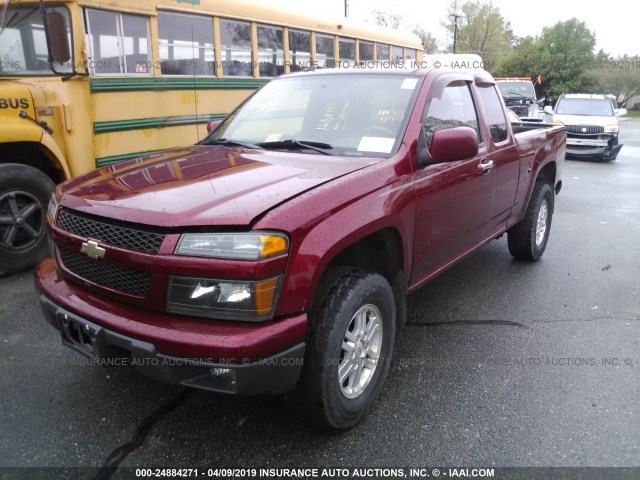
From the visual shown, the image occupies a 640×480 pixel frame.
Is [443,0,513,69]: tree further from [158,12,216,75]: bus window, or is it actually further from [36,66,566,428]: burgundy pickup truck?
[36,66,566,428]: burgundy pickup truck

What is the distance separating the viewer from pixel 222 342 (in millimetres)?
2055

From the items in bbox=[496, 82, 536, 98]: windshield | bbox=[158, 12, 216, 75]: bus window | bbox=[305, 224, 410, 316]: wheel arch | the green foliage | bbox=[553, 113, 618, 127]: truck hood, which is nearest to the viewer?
bbox=[305, 224, 410, 316]: wheel arch

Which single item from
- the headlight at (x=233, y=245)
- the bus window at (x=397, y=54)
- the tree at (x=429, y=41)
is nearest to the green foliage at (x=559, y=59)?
the tree at (x=429, y=41)

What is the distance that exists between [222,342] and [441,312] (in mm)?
2496

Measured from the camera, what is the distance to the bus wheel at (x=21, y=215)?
179 inches

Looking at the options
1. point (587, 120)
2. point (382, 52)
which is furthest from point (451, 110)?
point (587, 120)

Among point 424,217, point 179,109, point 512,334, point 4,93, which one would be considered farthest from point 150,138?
point 512,334

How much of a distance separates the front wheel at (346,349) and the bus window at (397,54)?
858 centimetres

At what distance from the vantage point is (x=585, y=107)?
50.4ft

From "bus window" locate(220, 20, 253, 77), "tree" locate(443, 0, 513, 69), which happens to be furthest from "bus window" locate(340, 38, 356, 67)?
"tree" locate(443, 0, 513, 69)

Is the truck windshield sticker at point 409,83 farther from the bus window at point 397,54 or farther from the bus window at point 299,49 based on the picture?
the bus window at point 397,54

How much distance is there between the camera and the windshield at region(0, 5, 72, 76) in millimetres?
4844

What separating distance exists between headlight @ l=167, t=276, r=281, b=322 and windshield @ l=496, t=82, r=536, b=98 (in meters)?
20.8

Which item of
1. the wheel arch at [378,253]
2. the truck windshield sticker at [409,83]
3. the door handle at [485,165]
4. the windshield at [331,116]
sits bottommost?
the wheel arch at [378,253]
